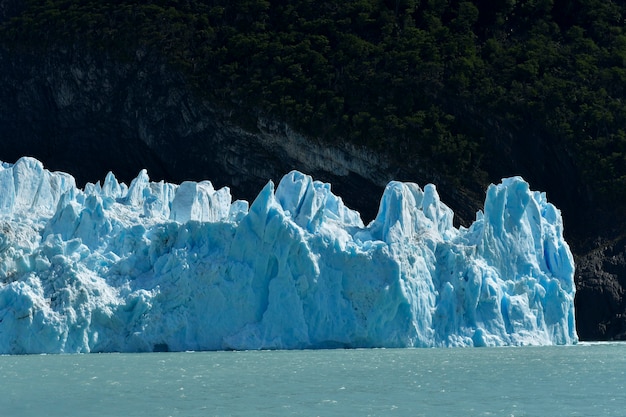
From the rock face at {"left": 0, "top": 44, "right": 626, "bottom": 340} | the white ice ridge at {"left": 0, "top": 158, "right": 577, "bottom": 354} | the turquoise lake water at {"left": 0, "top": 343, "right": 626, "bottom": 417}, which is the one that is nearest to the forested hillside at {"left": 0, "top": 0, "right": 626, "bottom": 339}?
the rock face at {"left": 0, "top": 44, "right": 626, "bottom": 340}

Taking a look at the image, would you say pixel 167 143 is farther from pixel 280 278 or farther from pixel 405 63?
pixel 280 278

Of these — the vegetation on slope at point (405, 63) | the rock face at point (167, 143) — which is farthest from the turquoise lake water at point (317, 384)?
the vegetation on slope at point (405, 63)

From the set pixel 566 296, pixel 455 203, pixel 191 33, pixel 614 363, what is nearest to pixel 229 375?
pixel 614 363

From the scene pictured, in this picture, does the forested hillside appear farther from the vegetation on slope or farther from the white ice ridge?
the white ice ridge

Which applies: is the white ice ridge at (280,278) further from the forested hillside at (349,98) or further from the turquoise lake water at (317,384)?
the forested hillside at (349,98)

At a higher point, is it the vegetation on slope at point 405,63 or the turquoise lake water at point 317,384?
the vegetation on slope at point 405,63

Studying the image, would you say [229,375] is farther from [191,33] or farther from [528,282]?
[191,33]
